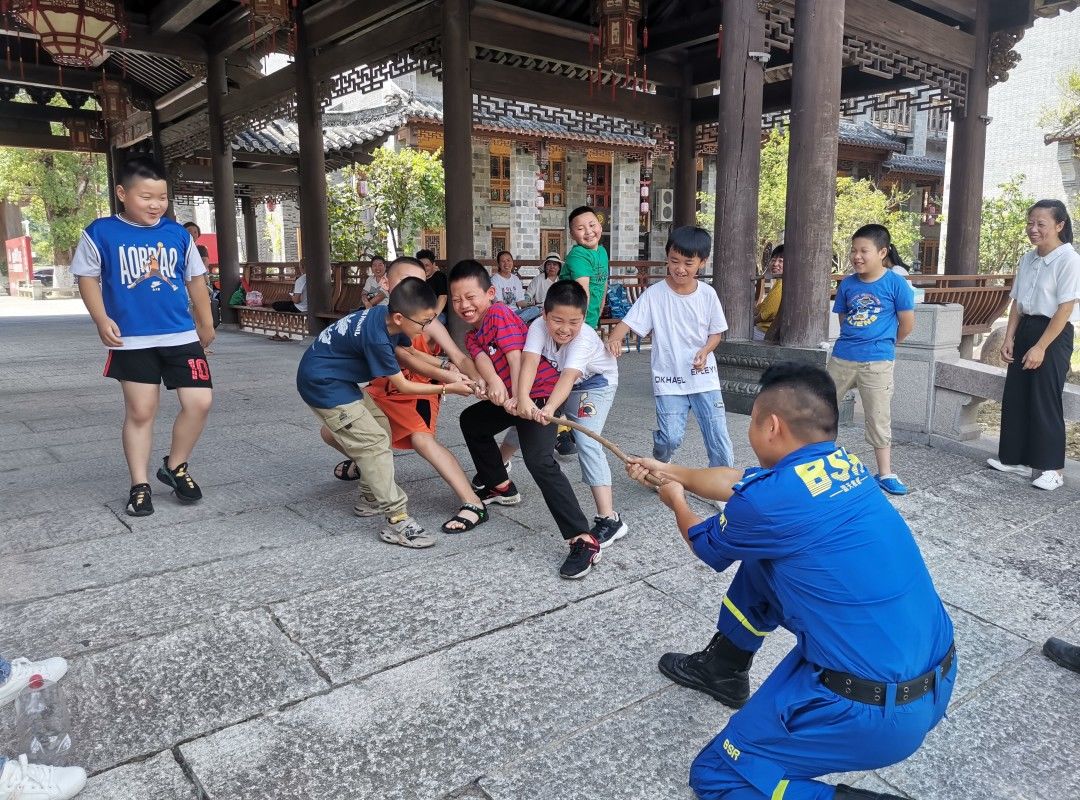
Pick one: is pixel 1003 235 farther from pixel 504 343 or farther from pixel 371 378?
pixel 371 378

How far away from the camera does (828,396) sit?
6.03ft

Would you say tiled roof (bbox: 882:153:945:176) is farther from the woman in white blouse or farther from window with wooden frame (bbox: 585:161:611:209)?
the woman in white blouse

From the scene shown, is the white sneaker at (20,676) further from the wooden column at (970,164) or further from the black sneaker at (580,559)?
the wooden column at (970,164)

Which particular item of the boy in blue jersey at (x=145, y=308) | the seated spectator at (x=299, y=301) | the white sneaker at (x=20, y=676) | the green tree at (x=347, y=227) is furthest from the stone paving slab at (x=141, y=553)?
the green tree at (x=347, y=227)

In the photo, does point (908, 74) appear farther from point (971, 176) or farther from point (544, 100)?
point (544, 100)

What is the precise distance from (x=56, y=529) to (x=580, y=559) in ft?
7.79

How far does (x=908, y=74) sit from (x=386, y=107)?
11.7 meters

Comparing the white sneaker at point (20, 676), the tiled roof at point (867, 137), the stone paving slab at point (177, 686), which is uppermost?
the tiled roof at point (867, 137)

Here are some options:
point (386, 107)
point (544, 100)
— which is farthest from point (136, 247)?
point (386, 107)

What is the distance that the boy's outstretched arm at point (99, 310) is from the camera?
345 cm

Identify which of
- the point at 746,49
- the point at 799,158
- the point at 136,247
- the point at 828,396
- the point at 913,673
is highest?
the point at 746,49

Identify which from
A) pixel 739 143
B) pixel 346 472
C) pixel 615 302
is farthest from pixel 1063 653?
pixel 615 302

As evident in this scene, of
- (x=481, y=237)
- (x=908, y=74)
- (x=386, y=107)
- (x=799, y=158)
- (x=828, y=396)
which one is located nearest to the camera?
(x=828, y=396)

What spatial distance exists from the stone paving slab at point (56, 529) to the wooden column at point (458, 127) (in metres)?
5.10
